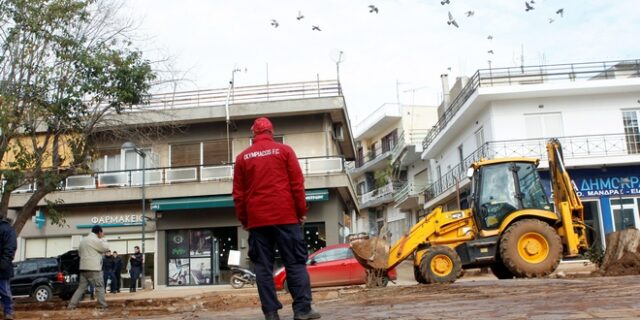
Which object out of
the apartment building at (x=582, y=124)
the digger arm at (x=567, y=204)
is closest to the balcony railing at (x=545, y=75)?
the apartment building at (x=582, y=124)

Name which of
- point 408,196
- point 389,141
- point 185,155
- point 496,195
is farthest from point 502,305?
point 389,141

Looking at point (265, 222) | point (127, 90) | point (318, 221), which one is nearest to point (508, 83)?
point (318, 221)

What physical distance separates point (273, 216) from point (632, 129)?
25.1 meters

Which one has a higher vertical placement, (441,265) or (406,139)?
(406,139)

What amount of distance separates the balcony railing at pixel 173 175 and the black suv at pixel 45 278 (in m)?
5.48

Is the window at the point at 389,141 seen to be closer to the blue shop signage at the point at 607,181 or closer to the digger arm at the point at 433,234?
the blue shop signage at the point at 607,181

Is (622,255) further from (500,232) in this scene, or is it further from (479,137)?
(479,137)

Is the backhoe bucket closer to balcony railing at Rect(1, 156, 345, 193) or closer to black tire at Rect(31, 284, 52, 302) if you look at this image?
black tire at Rect(31, 284, 52, 302)

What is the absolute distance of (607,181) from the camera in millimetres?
25344

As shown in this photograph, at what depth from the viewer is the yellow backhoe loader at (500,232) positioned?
11.0 m

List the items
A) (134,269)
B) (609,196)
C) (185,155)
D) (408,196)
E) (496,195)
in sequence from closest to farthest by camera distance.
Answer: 1. (496,195)
2. (134,269)
3. (609,196)
4. (185,155)
5. (408,196)

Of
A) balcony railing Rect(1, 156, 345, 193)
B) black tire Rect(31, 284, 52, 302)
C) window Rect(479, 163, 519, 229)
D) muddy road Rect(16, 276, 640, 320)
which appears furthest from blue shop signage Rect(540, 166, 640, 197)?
muddy road Rect(16, 276, 640, 320)

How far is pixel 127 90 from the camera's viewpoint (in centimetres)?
1328

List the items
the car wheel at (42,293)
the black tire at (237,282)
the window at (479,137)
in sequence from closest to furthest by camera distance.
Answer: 1. the car wheel at (42,293)
2. the black tire at (237,282)
3. the window at (479,137)
